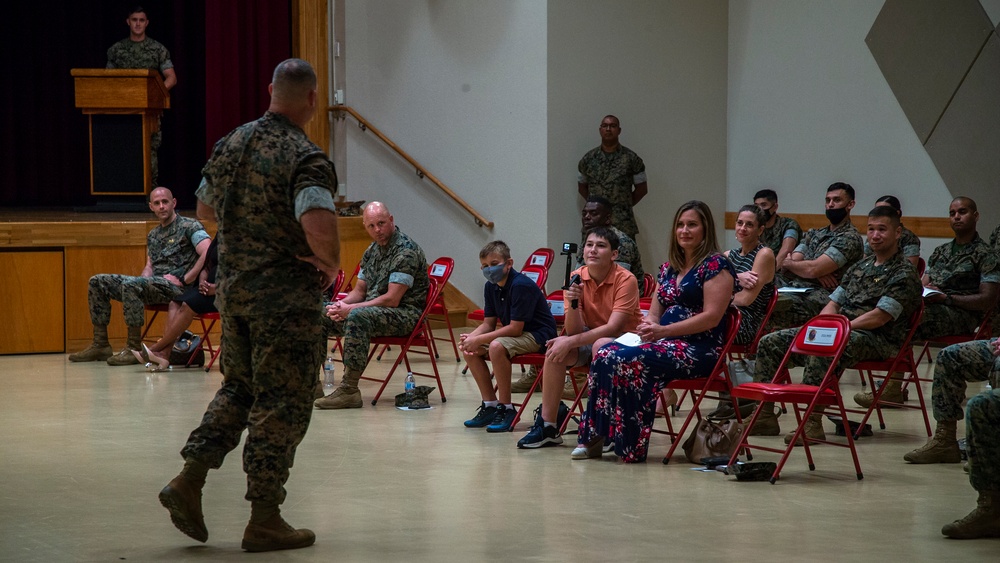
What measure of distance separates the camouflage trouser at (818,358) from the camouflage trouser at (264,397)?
2.87m

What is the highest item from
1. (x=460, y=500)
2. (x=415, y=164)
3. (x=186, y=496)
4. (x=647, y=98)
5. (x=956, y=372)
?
(x=647, y=98)

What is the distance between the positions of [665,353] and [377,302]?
237 cm

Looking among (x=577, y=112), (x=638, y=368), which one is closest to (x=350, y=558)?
(x=638, y=368)

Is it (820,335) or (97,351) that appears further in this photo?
(97,351)

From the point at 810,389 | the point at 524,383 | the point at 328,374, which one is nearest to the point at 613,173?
the point at 524,383

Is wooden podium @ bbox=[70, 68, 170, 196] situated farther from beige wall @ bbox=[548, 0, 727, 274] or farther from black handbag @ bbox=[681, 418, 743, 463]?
black handbag @ bbox=[681, 418, 743, 463]

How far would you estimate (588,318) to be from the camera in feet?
20.6

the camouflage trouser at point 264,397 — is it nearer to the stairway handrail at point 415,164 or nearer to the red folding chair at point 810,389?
the red folding chair at point 810,389

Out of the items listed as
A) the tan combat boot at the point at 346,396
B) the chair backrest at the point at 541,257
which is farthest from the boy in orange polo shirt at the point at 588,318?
the chair backrest at the point at 541,257

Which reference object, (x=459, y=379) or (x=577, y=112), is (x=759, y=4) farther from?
(x=459, y=379)

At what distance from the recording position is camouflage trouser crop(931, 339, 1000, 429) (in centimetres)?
558

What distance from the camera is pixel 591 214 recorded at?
27.7 ft

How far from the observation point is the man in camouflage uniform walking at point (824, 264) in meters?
7.41

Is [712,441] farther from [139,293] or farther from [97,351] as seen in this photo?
[97,351]
